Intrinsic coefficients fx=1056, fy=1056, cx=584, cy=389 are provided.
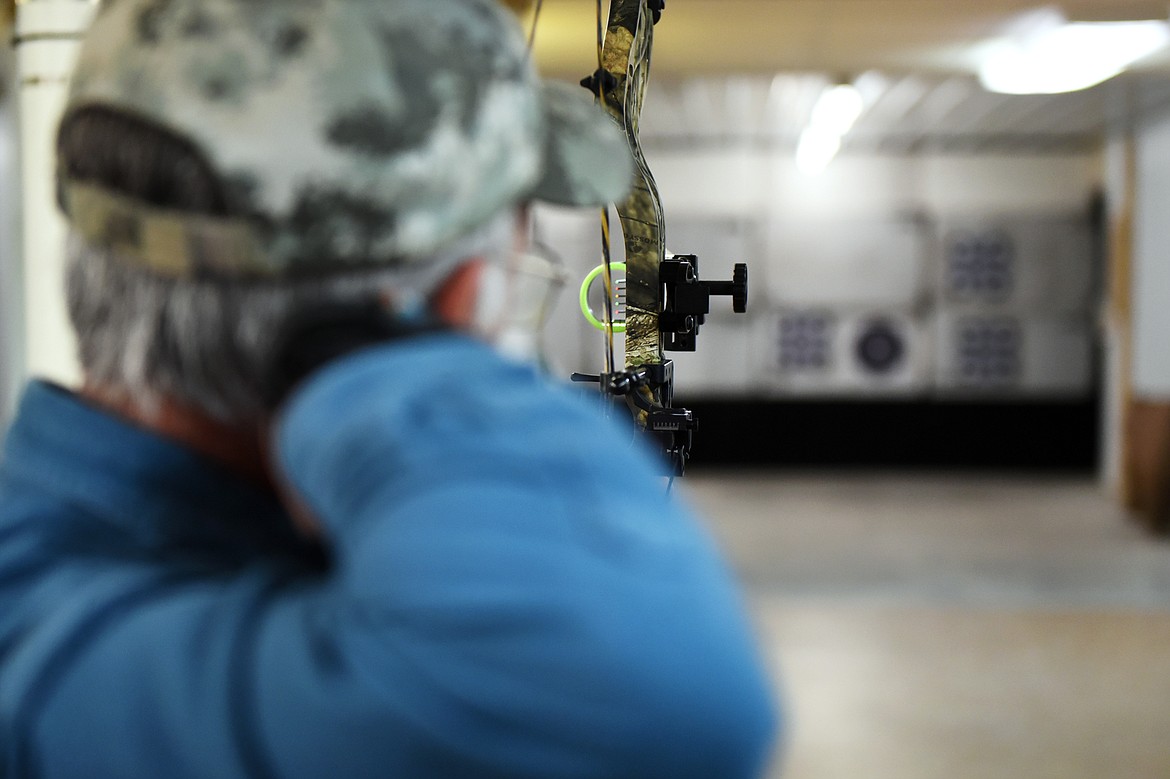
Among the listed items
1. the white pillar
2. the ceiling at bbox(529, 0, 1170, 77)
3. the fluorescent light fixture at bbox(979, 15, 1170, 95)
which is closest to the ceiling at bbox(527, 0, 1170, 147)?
the ceiling at bbox(529, 0, 1170, 77)

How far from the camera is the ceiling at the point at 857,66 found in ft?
13.1

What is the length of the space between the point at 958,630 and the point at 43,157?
12.6 ft

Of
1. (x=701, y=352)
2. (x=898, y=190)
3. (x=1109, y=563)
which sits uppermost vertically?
(x=898, y=190)

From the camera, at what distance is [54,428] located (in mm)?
520

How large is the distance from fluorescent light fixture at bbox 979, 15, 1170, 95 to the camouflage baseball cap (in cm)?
439

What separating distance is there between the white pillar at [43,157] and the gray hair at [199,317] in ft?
3.12

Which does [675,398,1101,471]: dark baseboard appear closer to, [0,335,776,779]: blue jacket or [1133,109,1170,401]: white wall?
[1133,109,1170,401]: white wall

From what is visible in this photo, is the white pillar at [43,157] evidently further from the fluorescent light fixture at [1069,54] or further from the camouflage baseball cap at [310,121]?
the fluorescent light fixture at [1069,54]

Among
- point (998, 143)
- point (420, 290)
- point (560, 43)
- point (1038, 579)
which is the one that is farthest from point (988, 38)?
point (420, 290)

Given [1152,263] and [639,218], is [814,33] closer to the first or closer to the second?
[639,218]

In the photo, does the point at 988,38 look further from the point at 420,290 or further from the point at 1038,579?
the point at 420,290

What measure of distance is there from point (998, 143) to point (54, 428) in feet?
27.9

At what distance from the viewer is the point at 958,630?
4.25m

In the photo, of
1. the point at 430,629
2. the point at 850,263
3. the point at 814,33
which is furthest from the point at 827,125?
the point at 430,629
